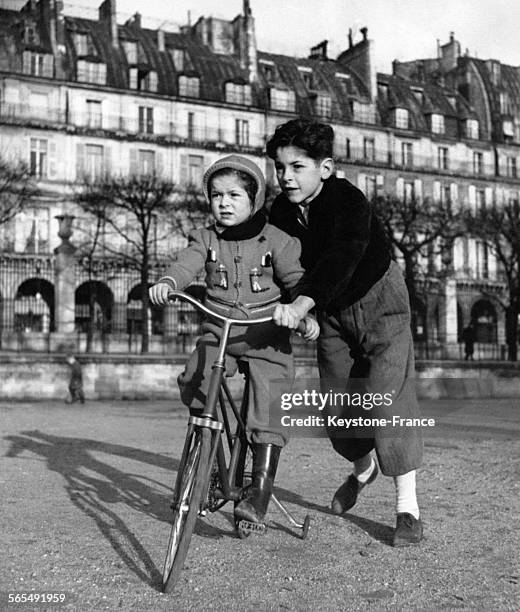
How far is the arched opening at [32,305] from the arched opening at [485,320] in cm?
2328

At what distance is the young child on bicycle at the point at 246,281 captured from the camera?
3.85 metres

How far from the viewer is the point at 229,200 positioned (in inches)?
153

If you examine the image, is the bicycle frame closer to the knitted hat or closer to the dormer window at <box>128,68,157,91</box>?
the knitted hat

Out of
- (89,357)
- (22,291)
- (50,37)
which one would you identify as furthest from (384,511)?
(50,37)

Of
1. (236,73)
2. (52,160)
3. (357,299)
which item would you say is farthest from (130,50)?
(357,299)

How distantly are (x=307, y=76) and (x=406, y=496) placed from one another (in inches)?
1909

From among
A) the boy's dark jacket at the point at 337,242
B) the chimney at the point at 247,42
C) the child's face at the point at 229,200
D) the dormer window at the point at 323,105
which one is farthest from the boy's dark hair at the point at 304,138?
the dormer window at the point at 323,105

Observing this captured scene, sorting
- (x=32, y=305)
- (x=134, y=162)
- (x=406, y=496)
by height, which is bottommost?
(x=406, y=496)

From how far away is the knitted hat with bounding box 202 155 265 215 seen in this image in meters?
3.83

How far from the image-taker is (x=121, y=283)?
3847 cm

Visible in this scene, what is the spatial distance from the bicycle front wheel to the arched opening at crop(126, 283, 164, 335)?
103 ft

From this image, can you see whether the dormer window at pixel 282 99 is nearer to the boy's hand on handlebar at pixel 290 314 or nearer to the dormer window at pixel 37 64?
the dormer window at pixel 37 64

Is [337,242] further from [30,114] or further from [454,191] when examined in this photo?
[454,191]

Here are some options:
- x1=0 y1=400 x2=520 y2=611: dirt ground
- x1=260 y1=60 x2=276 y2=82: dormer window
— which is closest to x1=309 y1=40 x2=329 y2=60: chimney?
x1=260 y1=60 x2=276 y2=82: dormer window
